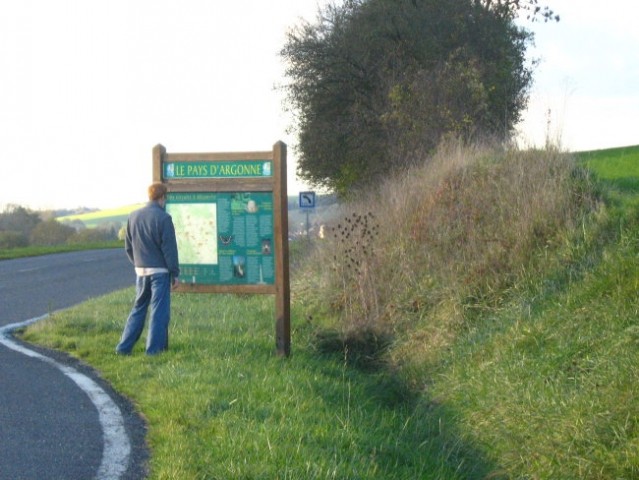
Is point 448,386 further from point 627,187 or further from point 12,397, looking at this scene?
point 627,187

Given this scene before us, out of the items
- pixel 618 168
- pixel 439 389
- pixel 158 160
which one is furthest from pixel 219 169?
pixel 618 168

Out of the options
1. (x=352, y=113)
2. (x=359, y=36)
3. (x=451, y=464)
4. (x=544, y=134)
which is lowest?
(x=451, y=464)

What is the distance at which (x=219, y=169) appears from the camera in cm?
1152

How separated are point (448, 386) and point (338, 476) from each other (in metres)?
3.40

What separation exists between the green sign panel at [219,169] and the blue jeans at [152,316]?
1.40 meters

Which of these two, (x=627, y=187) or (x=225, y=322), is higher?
(x=627, y=187)

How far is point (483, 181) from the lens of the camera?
1350cm

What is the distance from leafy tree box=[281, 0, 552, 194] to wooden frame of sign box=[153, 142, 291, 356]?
18696mm

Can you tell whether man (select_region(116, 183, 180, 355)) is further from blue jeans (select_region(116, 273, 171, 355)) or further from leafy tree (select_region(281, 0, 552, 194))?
leafy tree (select_region(281, 0, 552, 194))

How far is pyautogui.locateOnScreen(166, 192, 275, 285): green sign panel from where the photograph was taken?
449 inches

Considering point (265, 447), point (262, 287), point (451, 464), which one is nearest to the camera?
point (265, 447)

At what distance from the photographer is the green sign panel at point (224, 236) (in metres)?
11.4

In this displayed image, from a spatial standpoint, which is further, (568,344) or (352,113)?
(352,113)

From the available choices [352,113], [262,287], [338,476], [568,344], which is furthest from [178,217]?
[352,113]
